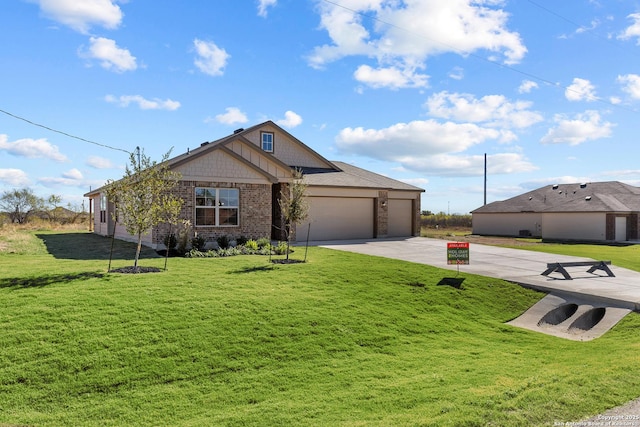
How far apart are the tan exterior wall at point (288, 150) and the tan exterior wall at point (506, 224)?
22.8 metres

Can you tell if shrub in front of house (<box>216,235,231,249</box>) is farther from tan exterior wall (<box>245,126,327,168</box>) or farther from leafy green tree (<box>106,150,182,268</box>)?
tan exterior wall (<box>245,126,327,168</box>)

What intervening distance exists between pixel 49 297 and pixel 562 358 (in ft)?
32.8

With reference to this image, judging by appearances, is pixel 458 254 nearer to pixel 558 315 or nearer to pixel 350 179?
pixel 558 315

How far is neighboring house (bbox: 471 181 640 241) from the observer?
35469 millimetres

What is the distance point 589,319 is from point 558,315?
72 centimetres

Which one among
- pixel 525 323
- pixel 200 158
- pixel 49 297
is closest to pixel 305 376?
pixel 49 297

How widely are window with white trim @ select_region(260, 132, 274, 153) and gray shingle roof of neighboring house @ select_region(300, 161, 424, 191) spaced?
2386 mm

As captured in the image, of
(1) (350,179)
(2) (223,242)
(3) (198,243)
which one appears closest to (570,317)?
(2) (223,242)

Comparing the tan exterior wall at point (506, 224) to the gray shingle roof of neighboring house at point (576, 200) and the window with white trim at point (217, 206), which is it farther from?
the window with white trim at point (217, 206)

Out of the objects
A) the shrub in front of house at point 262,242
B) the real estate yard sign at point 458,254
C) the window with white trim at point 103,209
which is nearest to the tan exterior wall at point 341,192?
the shrub in front of house at point 262,242

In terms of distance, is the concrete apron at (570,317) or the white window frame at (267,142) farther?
the white window frame at (267,142)

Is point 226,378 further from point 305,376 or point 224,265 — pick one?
point 224,265

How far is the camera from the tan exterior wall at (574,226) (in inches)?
1391

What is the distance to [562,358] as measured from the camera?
834 cm
